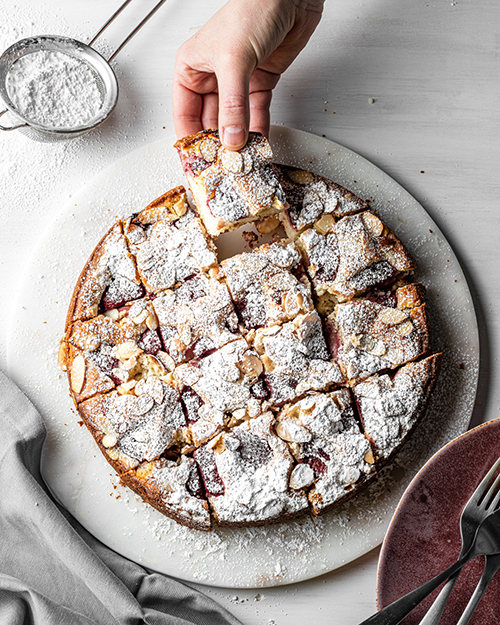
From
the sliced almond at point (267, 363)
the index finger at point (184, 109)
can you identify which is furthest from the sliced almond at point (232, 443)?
the index finger at point (184, 109)

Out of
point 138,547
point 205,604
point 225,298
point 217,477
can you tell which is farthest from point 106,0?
point 205,604

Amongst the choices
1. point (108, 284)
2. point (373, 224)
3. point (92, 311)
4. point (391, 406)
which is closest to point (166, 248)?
point (108, 284)

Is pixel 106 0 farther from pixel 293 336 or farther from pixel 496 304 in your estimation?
pixel 496 304

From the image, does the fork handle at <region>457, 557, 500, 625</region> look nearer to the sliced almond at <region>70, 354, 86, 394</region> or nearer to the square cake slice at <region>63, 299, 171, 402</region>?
the square cake slice at <region>63, 299, 171, 402</region>

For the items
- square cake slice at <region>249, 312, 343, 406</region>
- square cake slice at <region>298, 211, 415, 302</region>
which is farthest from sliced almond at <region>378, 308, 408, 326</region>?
square cake slice at <region>249, 312, 343, 406</region>

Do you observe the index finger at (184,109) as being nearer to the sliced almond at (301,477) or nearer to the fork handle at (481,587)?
the sliced almond at (301,477)
